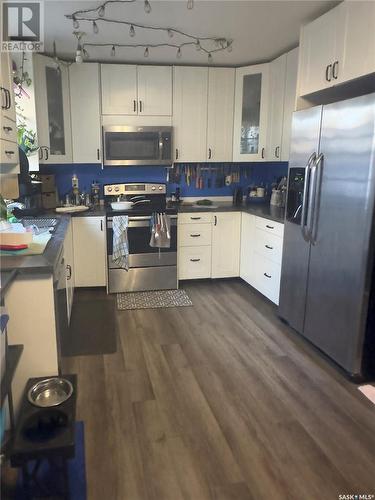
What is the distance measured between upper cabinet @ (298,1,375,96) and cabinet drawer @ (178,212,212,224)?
160cm

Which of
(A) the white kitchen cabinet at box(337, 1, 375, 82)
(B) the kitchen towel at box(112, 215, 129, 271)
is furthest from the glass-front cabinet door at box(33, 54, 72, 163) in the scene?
(A) the white kitchen cabinet at box(337, 1, 375, 82)

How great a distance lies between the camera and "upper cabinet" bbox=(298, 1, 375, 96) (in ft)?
7.50

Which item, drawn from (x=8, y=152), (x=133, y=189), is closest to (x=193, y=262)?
(x=133, y=189)

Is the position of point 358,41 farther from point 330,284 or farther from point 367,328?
point 367,328

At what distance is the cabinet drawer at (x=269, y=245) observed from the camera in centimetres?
352

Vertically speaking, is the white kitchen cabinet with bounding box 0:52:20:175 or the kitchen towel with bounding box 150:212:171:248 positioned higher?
the white kitchen cabinet with bounding box 0:52:20:175

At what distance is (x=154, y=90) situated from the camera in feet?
13.3

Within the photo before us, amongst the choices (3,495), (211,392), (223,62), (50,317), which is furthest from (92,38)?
(3,495)

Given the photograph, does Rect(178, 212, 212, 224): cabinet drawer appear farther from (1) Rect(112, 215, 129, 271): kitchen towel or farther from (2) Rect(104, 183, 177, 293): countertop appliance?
(1) Rect(112, 215, 129, 271): kitchen towel

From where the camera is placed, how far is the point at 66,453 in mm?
1459

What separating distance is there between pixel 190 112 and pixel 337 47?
1886 millimetres

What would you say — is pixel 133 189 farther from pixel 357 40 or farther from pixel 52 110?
pixel 357 40

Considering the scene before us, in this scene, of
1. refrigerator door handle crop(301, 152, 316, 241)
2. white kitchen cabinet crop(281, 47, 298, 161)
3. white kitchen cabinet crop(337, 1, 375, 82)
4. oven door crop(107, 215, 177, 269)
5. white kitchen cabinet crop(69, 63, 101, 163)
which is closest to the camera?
white kitchen cabinet crop(337, 1, 375, 82)

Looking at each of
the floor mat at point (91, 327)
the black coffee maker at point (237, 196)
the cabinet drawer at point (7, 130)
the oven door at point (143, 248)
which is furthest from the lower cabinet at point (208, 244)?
the cabinet drawer at point (7, 130)
